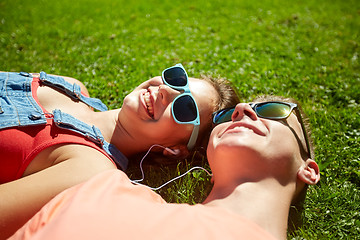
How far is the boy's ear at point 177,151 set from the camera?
3281 millimetres

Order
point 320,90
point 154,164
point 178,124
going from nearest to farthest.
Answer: point 178,124, point 154,164, point 320,90

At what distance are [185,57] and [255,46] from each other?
1553 millimetres

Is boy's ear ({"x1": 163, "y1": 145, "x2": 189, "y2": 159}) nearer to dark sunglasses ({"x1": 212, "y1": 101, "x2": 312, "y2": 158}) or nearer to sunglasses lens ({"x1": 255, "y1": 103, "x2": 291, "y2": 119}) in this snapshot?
dark sunglasses ({"x1": 212, "y1": 101, "x2": 312, "y2": 158})

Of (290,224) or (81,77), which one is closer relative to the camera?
(290,224)

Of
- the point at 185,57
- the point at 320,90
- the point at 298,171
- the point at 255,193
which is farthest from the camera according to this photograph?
the point at 185,57

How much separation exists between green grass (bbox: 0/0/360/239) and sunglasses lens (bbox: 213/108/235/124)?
0.73 metres

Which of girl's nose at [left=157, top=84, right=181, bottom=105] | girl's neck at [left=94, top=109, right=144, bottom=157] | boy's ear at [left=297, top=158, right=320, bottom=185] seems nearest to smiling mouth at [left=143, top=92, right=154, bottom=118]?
girl's nose at [left=157, top=84, right=181, bottom=105]

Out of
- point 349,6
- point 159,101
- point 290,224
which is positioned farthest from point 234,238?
point 349,6

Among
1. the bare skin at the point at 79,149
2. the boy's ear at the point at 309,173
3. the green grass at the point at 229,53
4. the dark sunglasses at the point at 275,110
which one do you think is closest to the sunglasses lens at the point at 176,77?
the bare skin at the point at 79,149

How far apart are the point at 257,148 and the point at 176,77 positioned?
136 cm

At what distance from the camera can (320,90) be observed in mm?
4781

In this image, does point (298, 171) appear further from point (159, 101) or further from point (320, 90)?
point (320, 90)

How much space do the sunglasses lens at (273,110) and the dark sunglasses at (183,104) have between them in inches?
27.4

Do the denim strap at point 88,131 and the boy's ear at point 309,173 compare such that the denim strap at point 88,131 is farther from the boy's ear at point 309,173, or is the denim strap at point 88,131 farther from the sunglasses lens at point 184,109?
the boy's ear at point 309,173
